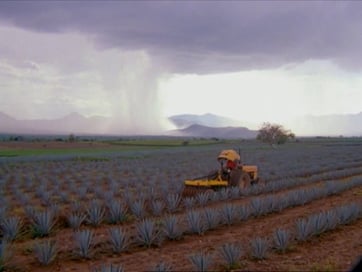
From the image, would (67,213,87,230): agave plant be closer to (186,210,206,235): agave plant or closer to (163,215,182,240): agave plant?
(163,215,182,240): agave plant

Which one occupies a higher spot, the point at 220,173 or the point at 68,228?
the point at 220,173

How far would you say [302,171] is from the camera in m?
24.9

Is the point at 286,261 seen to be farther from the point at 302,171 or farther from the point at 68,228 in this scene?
the point at 302,171

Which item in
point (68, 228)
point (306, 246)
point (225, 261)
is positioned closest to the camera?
point (225, 261)

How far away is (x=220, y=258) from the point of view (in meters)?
7.47

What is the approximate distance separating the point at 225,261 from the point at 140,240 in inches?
99.5

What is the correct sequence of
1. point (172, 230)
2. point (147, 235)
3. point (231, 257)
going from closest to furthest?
point (231, 257) → point (147, 235) → point (172, 230)

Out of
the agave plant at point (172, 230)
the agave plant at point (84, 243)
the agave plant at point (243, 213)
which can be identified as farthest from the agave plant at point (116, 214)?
the agave plant at point (84, 243)

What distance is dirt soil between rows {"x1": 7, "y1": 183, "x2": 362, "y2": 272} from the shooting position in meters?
7.05

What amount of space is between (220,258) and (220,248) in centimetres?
19

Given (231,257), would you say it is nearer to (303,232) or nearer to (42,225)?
(303,232)

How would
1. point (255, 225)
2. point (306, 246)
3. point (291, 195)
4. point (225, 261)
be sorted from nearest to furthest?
point (225, 261) < point (306, 246) < point (255, 225) < point (291, 195)

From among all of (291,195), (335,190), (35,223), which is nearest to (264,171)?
(335,190)

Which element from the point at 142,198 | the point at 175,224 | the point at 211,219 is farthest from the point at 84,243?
the point at 142,198
